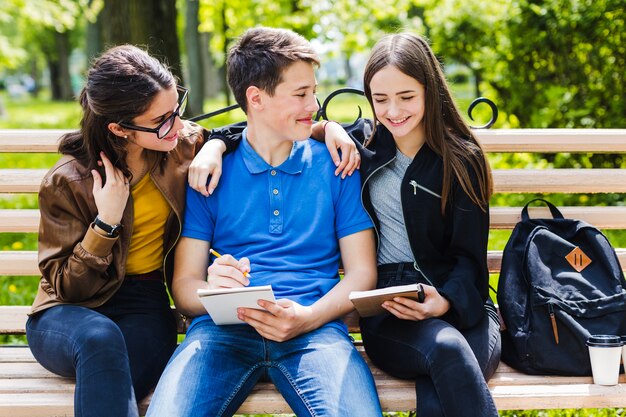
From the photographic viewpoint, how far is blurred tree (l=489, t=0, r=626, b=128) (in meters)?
6.14

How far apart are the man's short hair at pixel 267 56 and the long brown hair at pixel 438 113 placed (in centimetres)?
28

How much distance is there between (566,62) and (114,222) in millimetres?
4633

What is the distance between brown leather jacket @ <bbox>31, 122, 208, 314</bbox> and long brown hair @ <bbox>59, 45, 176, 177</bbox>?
0.37 feet

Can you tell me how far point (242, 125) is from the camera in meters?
3.48

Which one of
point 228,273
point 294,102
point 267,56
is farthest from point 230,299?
point 267,56

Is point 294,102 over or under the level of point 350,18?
under

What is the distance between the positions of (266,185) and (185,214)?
341 mm

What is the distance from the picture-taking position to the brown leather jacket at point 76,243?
296cm

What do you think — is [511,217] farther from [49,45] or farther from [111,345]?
[49,45]

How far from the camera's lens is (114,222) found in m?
3.01

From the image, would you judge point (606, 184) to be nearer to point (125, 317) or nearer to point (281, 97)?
point (281, 97)

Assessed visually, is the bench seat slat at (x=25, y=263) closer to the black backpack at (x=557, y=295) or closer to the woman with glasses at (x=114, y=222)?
the black backpack at (x=557, y=295)

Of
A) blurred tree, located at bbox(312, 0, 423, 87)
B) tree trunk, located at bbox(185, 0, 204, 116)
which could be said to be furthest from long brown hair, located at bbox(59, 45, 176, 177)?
tree trunk, located at bbox(185, 0, 204, 116)

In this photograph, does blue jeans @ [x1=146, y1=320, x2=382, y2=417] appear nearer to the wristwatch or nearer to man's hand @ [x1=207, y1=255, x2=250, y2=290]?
man's hand @ [x1=207, y1=255, x2=250, y2=290]
